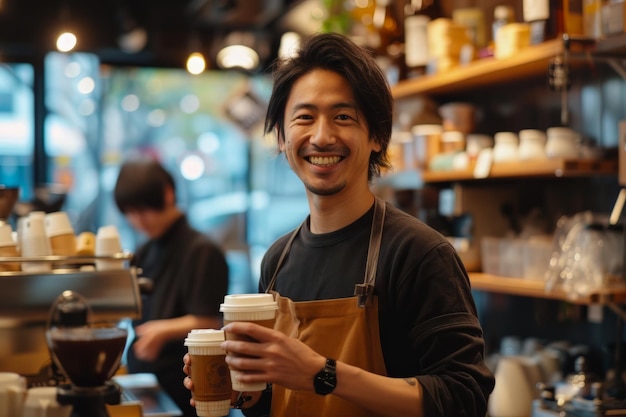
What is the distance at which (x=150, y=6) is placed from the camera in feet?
23.2

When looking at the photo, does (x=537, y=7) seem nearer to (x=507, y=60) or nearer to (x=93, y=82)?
(x=507, y=60)

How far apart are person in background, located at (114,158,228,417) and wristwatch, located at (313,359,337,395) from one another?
2041mm

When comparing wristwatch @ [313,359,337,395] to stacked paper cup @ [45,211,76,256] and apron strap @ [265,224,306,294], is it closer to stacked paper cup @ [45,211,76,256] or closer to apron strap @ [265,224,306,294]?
apron strap @ [265,224,306,294]

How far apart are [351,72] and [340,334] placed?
1.94ft

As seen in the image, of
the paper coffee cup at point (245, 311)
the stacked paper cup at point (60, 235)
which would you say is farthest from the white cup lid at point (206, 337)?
the stacked paper cup at point (60, 235)

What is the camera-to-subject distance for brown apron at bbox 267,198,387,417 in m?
1.96

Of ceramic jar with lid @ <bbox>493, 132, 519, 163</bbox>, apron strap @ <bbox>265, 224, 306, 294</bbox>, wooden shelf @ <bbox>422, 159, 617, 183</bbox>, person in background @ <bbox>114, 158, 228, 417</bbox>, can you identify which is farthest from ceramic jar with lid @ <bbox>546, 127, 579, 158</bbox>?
person in background @ <bbox>114, 158, 228, 417</bbox>

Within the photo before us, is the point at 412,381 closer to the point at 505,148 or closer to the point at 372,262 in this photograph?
the point at 372,262

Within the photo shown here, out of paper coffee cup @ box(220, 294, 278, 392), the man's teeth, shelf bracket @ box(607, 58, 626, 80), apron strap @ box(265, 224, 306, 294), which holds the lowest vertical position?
paper coffee cup @ box(220, 294, 278, 392)

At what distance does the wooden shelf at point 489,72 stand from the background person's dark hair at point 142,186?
1.25 m

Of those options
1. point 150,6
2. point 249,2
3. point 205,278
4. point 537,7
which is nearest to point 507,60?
point 537,7

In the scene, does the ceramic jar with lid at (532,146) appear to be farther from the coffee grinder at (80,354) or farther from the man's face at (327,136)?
the coffee grinder at (80,354)

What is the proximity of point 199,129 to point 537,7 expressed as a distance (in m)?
4.58

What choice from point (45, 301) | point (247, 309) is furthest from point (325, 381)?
point (45, 301)
